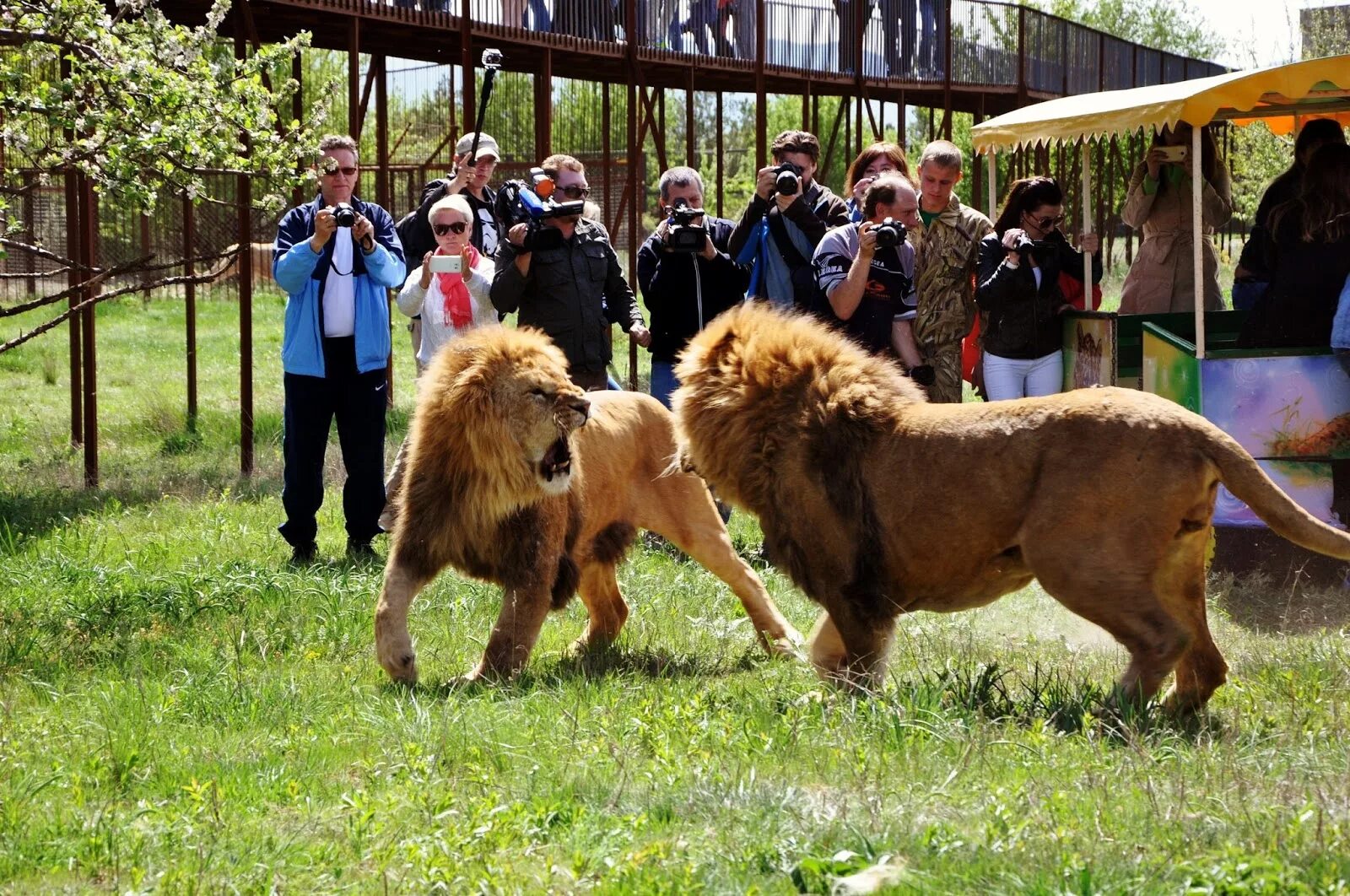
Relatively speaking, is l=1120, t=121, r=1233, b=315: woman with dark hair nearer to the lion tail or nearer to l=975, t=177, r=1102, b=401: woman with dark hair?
l=975, t=177, r=1102, b=401: woman with dark hair

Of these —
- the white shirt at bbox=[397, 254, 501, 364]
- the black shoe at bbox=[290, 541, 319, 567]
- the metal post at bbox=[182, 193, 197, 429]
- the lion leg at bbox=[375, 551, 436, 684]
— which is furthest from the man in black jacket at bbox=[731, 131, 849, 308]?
the metal post at bbox=[182, 193, 197, 429]

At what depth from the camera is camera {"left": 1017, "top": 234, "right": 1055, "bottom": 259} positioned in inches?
291

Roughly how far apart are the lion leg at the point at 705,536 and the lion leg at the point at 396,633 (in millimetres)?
1385

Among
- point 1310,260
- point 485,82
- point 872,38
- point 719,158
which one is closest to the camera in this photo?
point 1310,260

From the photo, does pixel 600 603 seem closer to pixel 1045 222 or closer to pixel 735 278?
pixel 735 278

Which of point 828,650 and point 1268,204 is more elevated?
point 1268,204

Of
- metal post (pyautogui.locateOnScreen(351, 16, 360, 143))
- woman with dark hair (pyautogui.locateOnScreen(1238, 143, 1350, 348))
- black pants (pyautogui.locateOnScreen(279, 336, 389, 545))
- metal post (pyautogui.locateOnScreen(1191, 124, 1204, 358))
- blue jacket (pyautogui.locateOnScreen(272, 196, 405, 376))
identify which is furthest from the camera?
metal post (pyautogui.locateOnScreen(351, 16, 360, 143))

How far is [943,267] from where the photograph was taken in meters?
7.58

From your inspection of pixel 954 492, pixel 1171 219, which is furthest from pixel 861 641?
pixel 1171 219

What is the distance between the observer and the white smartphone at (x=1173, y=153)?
353 inches

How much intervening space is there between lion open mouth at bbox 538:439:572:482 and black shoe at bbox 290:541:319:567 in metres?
2.76

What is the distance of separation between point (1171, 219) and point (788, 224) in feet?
9.22

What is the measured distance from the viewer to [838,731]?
14.6 feet

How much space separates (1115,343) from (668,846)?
4991 millimetres
